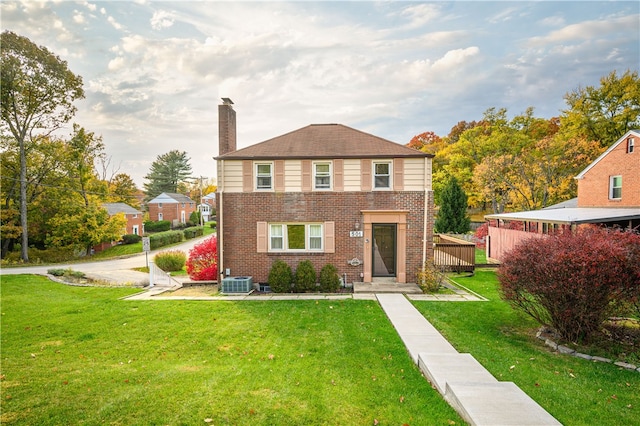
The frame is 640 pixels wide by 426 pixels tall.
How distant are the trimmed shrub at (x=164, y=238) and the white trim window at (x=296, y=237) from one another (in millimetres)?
24412

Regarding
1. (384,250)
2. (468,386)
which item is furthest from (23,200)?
(468,386)

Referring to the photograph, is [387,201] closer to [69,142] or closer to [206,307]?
[206,307]

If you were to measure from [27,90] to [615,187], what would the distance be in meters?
42.2

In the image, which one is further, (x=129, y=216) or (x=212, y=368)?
(x=129, y=216)

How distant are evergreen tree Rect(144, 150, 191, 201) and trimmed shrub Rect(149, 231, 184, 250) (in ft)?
108

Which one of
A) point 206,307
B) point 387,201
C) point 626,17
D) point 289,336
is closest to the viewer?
point 289,336

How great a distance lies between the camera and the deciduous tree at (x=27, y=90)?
73.3ft

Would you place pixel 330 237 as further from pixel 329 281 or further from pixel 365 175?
pixel 365 175

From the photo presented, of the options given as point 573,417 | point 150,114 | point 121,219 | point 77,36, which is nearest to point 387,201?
point 573,417

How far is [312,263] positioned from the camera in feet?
41.7

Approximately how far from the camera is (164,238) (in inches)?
1346

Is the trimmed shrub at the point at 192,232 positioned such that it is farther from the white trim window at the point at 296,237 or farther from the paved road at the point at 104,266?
the white trim window at the point at 296,237

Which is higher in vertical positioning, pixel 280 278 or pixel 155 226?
pixel 155 226

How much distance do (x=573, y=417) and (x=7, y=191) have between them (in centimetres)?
3716
